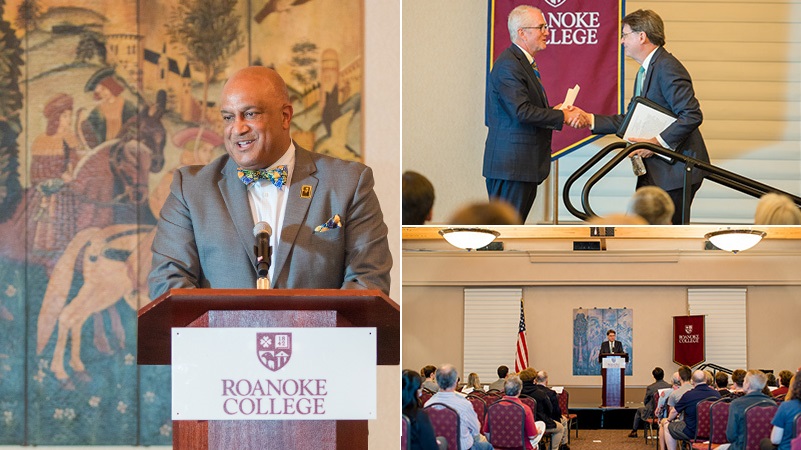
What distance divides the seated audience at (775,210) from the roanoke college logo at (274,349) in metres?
5.65

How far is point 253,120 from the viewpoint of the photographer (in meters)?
3.53

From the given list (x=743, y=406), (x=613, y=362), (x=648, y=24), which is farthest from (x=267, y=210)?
(x=613, y=362)

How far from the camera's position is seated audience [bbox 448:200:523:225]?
7551 millimetres

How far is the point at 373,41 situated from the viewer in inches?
253

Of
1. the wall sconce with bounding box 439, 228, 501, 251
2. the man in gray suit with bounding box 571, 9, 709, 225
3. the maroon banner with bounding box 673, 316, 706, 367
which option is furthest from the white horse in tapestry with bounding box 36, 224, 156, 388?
the maroon banner with bounding box 673, 316, 706, 367

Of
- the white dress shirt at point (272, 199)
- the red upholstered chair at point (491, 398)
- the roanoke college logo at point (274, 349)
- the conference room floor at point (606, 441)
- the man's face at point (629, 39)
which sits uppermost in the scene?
the man's face at point (629, 39)

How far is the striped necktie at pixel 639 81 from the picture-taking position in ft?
24.6

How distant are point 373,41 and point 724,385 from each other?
551 centimetres

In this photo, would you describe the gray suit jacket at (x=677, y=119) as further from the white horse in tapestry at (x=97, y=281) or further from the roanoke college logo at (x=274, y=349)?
the roanoke college logo at (x=274, y=349)

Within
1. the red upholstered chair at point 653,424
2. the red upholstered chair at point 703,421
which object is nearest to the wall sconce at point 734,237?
the red upholstered chair at point 703,421

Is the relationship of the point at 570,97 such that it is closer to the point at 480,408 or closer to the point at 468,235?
the point at 468,235

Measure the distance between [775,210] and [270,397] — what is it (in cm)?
578

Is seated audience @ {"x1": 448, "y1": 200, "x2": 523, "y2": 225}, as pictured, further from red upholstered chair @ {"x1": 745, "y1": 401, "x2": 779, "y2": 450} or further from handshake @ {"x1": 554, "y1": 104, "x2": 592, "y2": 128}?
red upholstered chair @ {"x1": 745, "y1": 401, "x2": 779, "y2": 450}

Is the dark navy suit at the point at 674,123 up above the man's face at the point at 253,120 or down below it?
above
